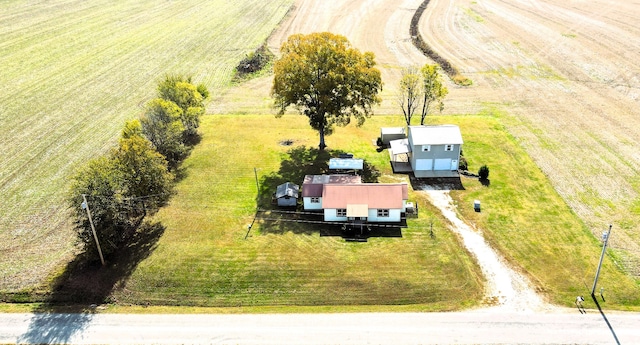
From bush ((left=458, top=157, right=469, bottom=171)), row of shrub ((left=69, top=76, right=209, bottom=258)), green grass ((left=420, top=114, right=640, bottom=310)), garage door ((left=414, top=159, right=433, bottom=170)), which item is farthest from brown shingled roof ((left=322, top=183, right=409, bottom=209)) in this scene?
row of shrub ((left=69, top=76, right=209, bottom=258))

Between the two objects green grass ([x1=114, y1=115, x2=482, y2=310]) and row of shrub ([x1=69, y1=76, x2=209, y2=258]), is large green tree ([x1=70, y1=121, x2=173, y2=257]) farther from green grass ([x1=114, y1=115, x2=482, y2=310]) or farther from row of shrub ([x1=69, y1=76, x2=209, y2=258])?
green grass ([x1=114, y1=115, x2=482, y2=310])

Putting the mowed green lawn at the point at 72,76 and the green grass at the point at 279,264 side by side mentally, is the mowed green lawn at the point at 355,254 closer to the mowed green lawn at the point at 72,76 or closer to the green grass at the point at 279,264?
the green grass at the point at 279,264

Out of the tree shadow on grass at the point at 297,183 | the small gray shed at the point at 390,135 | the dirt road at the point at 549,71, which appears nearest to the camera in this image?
the tree shadow on grass at the point at 297,183

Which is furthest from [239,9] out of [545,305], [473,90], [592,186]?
[545,305]

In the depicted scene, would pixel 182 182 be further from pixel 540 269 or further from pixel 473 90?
pixel 473 90

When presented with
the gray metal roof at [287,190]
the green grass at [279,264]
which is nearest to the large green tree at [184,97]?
the green grass at [279,264]

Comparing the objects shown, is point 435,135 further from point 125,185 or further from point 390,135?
point 125,185

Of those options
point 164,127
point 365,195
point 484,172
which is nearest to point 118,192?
point 164,127
